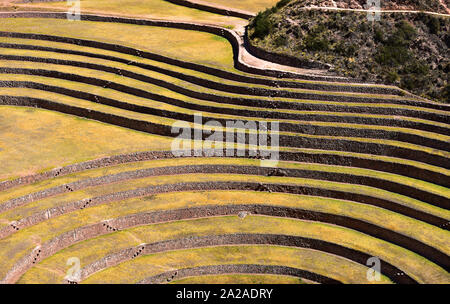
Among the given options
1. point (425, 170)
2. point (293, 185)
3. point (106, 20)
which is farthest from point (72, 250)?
point (106, 20)

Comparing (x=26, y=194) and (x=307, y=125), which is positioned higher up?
(x=307, y=125)

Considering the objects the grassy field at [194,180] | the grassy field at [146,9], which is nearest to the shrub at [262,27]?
the grassy field at [194,180]

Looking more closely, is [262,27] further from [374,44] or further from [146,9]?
[146,9]

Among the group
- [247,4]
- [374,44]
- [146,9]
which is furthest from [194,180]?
[247,4]

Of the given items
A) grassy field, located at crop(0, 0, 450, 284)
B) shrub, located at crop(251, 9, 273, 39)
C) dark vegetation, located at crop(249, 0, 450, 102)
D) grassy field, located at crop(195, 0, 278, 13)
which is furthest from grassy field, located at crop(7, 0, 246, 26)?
dark vegetation, located at crop(249, 0, 450, 102)

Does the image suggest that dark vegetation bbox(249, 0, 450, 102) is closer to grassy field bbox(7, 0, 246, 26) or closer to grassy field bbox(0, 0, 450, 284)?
grassy field bbox(0, 0, 450, 284)

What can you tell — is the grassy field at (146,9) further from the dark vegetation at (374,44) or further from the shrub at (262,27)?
the dark vegetation at (374,44)
